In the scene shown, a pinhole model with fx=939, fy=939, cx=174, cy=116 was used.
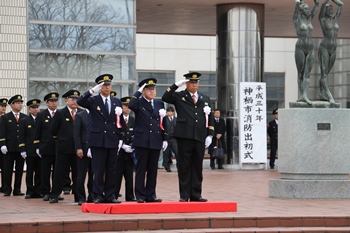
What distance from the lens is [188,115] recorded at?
14078mm

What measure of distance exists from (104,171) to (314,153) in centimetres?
383

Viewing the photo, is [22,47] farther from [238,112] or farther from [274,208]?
[274,208]

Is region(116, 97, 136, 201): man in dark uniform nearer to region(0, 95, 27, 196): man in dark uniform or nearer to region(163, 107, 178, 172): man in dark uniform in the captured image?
region(0, 95, 27, 196): man in dark uniform

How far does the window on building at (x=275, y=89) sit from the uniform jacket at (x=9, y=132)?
99.3 ft

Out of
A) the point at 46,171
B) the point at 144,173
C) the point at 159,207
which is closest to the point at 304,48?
the point at 144,173

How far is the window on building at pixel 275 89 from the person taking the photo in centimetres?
4741

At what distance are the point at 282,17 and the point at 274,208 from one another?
57.4ft

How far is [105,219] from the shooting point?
12.1 m

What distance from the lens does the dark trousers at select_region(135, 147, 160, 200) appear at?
1377 cm

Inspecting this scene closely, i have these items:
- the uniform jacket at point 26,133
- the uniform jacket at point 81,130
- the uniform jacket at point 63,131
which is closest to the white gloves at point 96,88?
the uniform jacket at point 81,130

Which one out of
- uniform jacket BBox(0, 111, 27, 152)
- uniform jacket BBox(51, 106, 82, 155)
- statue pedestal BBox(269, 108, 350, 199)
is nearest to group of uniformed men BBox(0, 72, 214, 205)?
uniform jacket BBox(51, 106, 82, 155)

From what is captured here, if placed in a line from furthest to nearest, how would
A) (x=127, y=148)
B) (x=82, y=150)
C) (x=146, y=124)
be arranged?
(x=127, y=148) < (x=82, y=150) < (x=146, y=124)

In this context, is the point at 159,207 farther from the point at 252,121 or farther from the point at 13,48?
the point at 252,121

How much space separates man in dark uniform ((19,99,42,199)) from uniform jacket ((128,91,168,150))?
3.62 m
